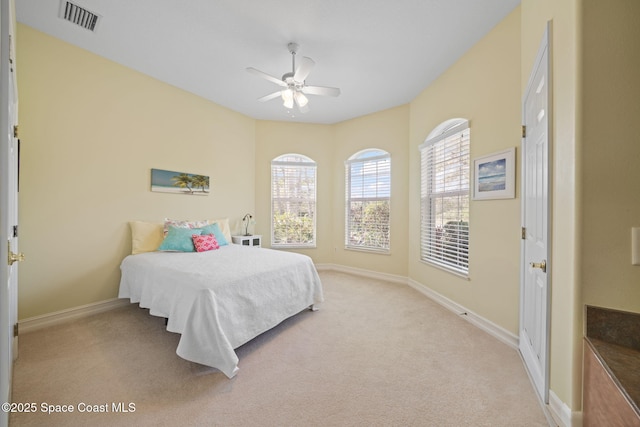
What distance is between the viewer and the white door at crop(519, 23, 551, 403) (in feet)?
4.66

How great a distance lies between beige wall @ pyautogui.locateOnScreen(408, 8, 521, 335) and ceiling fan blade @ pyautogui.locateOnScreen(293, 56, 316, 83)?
5.83 feet

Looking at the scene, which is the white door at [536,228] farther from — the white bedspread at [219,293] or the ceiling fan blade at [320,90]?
the white bedspread at [219,293]

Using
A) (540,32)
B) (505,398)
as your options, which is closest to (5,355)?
(505,398)

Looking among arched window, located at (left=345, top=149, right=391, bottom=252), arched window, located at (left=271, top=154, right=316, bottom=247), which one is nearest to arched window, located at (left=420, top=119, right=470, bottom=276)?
arched window, located at (left=345, top=149, right=391, bottom=252)

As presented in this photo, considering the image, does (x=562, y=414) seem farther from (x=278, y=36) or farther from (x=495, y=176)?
(x=278, y=36)

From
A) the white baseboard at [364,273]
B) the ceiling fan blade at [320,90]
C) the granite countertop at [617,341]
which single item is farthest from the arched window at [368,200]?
the granite countertop at [617,341]

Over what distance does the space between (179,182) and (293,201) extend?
6.58 feet

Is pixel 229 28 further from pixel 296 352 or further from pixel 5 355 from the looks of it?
pixel 296 352

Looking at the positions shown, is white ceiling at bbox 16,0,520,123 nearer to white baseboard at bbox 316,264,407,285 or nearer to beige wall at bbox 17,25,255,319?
beige wall at bbox 17,25,255,319

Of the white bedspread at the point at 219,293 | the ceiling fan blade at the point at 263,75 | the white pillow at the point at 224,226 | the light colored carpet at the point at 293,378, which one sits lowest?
the light colored carpet at the point at 293,378

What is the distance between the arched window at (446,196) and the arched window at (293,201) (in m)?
2.11

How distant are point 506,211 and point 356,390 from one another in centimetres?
203

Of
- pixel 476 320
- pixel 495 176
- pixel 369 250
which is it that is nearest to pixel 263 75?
pixel 495 176

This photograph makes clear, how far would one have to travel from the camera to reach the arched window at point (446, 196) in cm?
291
